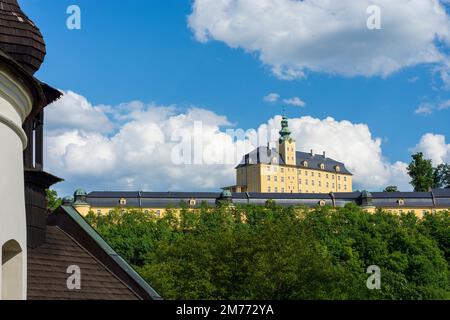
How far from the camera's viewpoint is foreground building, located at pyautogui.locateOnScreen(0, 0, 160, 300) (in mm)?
9052

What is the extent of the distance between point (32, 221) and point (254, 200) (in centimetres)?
12414

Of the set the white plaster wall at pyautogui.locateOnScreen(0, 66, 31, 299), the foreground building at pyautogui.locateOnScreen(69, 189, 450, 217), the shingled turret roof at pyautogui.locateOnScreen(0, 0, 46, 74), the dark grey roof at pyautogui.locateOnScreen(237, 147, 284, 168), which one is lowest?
the white plaster wall at pyautogui.locateOnScreen(0, 66, 31, 299)

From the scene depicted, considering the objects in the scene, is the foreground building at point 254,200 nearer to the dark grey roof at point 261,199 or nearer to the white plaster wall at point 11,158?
the dark grey roof at point 261,199

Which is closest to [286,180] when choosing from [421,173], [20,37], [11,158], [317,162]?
[317,162]

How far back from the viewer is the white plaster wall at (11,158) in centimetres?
871

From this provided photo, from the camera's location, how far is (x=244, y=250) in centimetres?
4959

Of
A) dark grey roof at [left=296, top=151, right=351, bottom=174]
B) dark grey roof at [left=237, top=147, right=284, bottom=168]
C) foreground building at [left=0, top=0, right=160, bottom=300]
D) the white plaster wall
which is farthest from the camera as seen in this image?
dark grey roof at [left=296, top=151, right=351, bottom=174]

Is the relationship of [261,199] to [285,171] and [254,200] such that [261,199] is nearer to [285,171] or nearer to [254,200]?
[254,200]

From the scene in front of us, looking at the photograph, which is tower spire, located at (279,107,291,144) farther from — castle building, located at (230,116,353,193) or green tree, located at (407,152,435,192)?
green tree, located at (407,152,435,192)

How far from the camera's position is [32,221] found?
1451 cm

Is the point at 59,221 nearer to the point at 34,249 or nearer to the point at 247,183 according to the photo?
the point at 34,249

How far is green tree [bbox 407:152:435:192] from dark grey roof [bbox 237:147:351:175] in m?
35.0

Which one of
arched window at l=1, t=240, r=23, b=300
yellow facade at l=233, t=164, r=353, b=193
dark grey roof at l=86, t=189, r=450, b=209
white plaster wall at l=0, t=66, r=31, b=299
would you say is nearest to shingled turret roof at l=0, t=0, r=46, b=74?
white plaster wall at l=0, t=66, r=31, b=299
